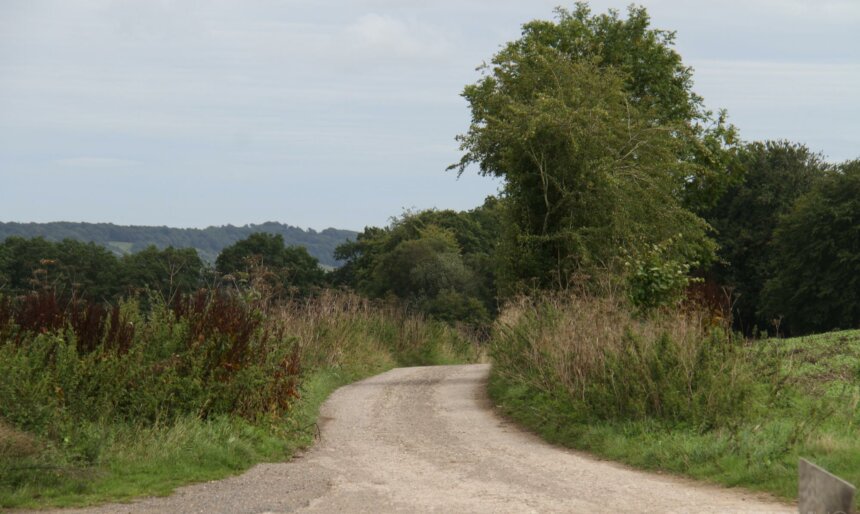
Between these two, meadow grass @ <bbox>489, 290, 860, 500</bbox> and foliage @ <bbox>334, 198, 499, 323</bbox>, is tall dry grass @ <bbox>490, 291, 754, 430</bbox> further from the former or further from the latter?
foliage @ <bbox>334, 198, 499, 323</bbox>

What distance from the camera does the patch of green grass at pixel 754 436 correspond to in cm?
1052

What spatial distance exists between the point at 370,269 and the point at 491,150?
55703 mm

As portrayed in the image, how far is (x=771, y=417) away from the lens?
1320 cm

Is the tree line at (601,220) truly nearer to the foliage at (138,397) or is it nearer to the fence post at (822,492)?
the foliage at (138,397)

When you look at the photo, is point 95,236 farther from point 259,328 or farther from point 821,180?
point 259,328

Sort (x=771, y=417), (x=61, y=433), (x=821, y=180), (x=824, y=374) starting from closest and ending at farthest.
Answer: (x=61, y=433)
(x=771, y=417)
(x=824, y=374)
(x=821, y=180)

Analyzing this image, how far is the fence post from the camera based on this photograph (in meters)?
5.69

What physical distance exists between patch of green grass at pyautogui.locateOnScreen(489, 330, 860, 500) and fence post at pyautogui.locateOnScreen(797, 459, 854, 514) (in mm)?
3927

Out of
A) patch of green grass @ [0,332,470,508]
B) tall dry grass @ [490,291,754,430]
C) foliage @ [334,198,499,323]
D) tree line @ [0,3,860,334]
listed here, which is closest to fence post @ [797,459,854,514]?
patch of green grass @ [0,332,470,508]

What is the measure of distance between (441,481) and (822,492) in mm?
5740

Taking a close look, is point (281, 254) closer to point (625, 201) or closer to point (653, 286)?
point (625, 201)

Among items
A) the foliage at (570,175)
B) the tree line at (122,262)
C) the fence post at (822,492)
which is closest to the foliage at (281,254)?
the tree line at (122,262)

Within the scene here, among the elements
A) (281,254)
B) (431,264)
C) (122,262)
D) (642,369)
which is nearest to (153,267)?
(122,262)

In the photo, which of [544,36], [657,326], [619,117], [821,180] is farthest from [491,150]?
[821,180]
